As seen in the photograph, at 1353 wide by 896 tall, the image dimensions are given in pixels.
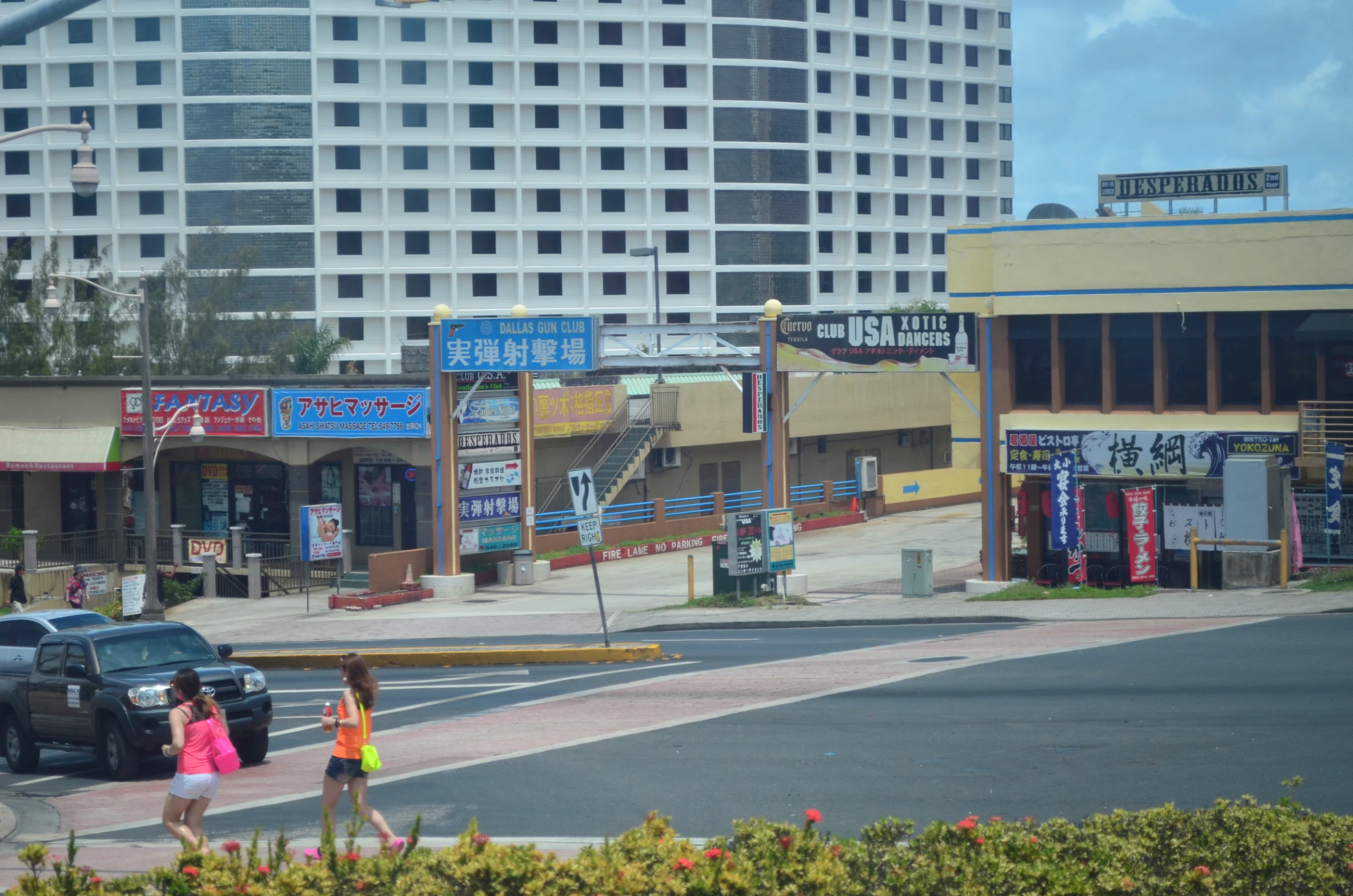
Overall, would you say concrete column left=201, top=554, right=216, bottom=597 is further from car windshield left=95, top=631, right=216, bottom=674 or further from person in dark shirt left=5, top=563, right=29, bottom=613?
car windshield left=95, top=631, right=216, bottom=674

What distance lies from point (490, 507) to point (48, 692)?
817 inches

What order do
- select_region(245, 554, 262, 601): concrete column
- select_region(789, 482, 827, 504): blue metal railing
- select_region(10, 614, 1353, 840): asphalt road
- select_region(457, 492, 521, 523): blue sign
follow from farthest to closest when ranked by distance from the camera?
select_region(789, 482, 827, 504): blue metal railing → select_region(245, 554, 262, 601): concrete column → select_region(457, 492, 521, 523): blue sign → select_region(10, 614, 1353, 840): asphalt road

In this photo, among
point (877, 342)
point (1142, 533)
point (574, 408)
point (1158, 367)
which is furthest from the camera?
point (574, 408)

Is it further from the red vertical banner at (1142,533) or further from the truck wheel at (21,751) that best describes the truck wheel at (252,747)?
the red vertical banner at (1142,533)

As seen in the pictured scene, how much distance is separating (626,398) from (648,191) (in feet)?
150

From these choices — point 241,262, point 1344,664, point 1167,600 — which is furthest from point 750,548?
point 241,262

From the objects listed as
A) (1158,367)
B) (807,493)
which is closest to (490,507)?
(807,493)

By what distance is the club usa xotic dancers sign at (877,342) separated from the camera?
31469 mm

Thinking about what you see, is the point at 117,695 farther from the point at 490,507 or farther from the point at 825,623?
the point at 490,507

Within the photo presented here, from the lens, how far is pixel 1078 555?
2950 centimetres

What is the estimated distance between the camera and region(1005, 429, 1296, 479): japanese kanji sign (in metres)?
28.9

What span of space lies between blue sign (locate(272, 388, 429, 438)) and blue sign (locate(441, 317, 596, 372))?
1.66 meters

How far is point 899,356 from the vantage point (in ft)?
106

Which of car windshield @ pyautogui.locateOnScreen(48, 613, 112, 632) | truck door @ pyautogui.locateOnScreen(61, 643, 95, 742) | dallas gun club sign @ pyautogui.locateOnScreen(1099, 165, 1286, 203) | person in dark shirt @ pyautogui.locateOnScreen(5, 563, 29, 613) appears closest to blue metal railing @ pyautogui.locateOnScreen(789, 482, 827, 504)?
dallas gun club sign @ pyautogui.locateOnScreen(1099, 165, 1286, 203)
